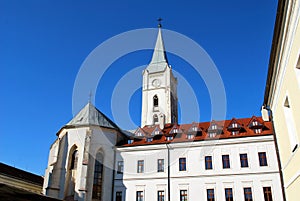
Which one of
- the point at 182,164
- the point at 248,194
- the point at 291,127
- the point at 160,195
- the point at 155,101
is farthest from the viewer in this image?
the point at 155,101

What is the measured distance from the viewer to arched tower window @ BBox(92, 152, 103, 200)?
30.7 m

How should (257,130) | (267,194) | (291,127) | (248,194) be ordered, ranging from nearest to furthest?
1. (291,127)
2. (267,194)
3. (248,194)
4. (257,130)

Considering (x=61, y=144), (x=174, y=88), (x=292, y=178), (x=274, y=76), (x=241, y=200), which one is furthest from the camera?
(x=174, y=88)

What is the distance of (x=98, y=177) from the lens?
104ft

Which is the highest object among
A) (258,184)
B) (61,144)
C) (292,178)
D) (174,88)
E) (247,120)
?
(174,88)

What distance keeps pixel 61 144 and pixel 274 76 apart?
27.8 meters

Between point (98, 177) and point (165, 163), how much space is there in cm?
813

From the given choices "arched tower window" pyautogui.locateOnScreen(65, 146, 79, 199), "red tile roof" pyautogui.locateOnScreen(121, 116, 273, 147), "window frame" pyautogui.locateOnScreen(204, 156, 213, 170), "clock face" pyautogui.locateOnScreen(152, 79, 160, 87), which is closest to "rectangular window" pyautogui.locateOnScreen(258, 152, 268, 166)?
"red tile roof" pyautogui.locateOnScreen(121, 116, 273, 147)

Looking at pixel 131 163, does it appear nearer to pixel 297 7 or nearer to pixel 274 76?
pixel 274 76

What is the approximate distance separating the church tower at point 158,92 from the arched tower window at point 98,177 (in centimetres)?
2481

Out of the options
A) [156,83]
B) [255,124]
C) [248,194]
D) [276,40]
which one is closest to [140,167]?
[248,194]

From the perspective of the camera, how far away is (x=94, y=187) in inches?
1219

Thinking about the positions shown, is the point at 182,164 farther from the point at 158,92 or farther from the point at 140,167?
the point at 158,92

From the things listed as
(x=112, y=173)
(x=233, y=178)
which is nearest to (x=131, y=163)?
(x=112, y=173)
